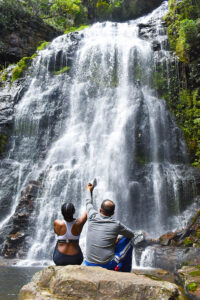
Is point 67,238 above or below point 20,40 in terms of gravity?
below

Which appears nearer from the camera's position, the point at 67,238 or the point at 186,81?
the point at 67,238

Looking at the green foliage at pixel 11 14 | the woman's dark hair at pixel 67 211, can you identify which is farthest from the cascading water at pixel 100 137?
the woman's dark hair at pixel 67 211

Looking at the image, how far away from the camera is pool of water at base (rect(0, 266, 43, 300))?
203 inches

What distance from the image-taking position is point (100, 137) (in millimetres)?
14531

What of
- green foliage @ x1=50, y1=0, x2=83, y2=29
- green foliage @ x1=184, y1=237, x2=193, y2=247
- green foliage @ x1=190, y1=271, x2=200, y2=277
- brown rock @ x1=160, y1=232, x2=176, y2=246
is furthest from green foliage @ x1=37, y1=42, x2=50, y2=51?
green foliage @ x1=190, y1=271, x2=200, y2=277

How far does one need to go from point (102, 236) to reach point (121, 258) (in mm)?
439

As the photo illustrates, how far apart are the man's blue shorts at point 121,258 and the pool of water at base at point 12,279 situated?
229 cm

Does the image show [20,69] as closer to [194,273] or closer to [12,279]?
Answer: [12,279]

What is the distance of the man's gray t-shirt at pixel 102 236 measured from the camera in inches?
136

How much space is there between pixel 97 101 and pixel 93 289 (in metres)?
14.2

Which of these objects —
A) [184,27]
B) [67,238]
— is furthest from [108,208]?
[184,27]

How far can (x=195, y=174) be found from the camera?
41.8 ft

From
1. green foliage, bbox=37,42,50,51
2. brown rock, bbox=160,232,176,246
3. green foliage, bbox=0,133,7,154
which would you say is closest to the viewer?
brown rock, bbox=160,232,176,246

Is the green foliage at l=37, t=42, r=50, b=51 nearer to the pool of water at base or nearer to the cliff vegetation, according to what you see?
the cliff vegetation
